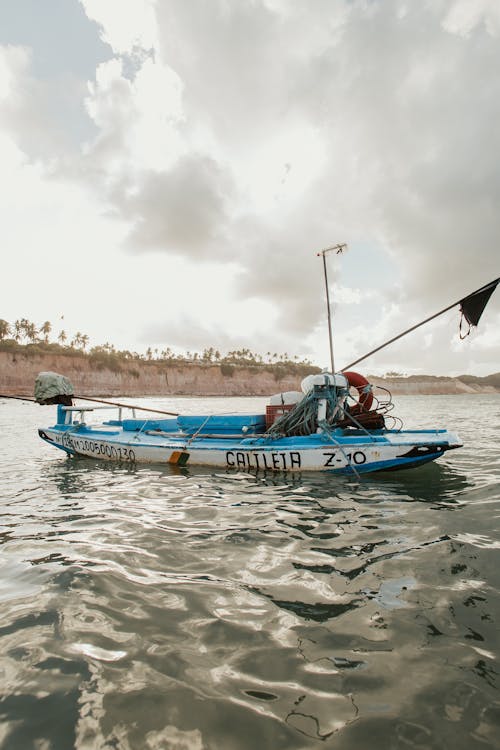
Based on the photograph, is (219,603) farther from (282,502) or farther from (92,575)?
(282,502)

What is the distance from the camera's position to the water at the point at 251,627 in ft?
7.54

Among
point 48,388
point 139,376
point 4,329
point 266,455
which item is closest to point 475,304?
point 266,455

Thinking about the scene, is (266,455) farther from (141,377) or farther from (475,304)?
(141,377)

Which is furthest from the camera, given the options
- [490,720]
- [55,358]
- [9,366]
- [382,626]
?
[55,358]

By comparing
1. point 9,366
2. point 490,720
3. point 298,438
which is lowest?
point 490,720

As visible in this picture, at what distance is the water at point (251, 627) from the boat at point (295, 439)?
7.02 ft

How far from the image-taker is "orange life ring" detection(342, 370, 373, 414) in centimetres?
1076

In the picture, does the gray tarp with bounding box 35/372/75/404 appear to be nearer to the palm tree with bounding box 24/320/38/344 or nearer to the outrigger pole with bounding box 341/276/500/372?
the outrigger pole with bounding box 341/276/500/372

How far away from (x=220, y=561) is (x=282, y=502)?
2.74 m

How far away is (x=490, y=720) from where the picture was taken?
7.63 ft

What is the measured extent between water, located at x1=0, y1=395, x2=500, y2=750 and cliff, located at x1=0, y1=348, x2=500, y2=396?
89633mm

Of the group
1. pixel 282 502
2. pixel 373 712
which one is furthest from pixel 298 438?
pixel 373 712

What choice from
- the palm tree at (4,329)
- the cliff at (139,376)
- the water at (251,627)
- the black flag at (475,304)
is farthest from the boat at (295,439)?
the palm tree at (4,329)

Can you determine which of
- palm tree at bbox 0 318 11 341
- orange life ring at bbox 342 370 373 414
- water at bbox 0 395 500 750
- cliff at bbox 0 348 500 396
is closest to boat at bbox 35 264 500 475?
orange life ring at bbox 342 370 373 414
